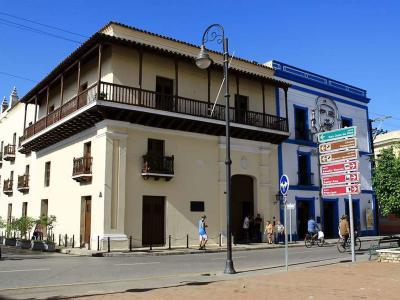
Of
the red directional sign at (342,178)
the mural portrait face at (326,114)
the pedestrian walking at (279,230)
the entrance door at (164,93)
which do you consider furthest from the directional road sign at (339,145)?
the mural portrait face at (326,114)

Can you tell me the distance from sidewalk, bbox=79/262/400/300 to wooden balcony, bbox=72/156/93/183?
12161mm

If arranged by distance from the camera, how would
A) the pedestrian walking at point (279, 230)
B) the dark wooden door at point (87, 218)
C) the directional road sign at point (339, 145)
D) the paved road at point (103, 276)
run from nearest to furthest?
the paved road at point (103, 276) < the directional road sign at point (339, 145) < the dark wooden door at point (87, 218) < the pedestrian walking at point (279, 230)

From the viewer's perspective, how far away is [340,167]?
14.8 m

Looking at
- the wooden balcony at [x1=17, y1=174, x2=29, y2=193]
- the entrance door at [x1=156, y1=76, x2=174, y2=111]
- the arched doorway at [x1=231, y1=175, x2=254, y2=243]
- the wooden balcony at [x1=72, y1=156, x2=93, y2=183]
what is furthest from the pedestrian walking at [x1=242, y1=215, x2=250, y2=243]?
the wooden balcony at [x1=17, y1=174, x2=29, y2=193]

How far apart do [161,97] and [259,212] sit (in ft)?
30.2

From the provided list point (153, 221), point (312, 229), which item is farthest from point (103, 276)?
point (312, 229)

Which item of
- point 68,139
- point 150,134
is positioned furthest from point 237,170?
point 68,139

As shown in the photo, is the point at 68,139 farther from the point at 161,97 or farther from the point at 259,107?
the point at 259,107

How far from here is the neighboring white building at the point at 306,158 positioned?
2898 centimetres

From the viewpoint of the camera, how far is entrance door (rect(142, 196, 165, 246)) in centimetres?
2172

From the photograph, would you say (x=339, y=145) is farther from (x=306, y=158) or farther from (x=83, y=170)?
(x=306, y=158)

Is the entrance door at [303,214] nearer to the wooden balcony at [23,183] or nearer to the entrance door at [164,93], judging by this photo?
the entrance door at [164,93]

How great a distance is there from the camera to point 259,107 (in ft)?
91.1

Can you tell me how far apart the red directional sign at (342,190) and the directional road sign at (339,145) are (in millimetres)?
1251
